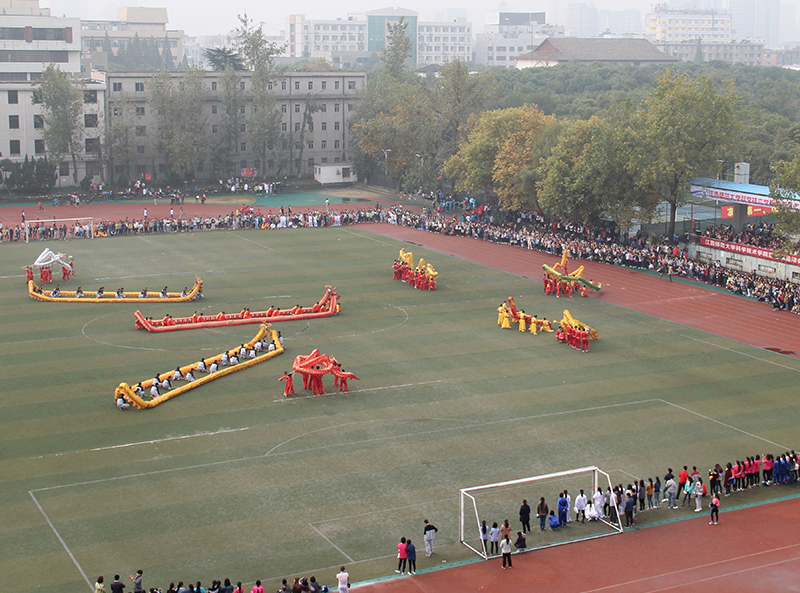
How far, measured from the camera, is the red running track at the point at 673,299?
159 feet

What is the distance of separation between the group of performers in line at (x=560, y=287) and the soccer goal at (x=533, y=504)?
2718 cm

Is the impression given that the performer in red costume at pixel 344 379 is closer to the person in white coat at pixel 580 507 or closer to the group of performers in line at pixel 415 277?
the person in white coat at pixel 580 507

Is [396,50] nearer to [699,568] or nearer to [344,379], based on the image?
[344,379]

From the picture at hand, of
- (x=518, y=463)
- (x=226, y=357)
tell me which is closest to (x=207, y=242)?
(x=226, y=357)

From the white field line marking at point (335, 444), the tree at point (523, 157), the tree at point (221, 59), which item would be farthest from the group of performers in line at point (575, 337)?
the tree at point (221, 59)

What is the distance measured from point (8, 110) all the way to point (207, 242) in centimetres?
3996

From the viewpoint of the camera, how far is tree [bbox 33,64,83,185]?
311 feet

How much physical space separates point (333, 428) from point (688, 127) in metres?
42.8

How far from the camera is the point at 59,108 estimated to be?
95.6 meters

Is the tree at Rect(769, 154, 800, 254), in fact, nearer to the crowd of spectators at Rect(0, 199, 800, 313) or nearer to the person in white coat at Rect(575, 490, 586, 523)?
the crowd of spectators at Rect(0, 199, 800, 313)

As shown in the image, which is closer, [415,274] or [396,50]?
[415,274]

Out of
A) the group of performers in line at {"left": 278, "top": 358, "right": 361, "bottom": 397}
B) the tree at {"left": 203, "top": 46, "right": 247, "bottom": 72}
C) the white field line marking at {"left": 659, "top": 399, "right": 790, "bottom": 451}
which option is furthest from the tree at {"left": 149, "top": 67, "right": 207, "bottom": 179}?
the white field line marking at {"left": 659, "top": 399, "right": 790, "bottom": 451}

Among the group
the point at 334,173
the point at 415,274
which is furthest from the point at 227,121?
the point at 415,274

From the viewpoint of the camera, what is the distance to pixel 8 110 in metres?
98.4
